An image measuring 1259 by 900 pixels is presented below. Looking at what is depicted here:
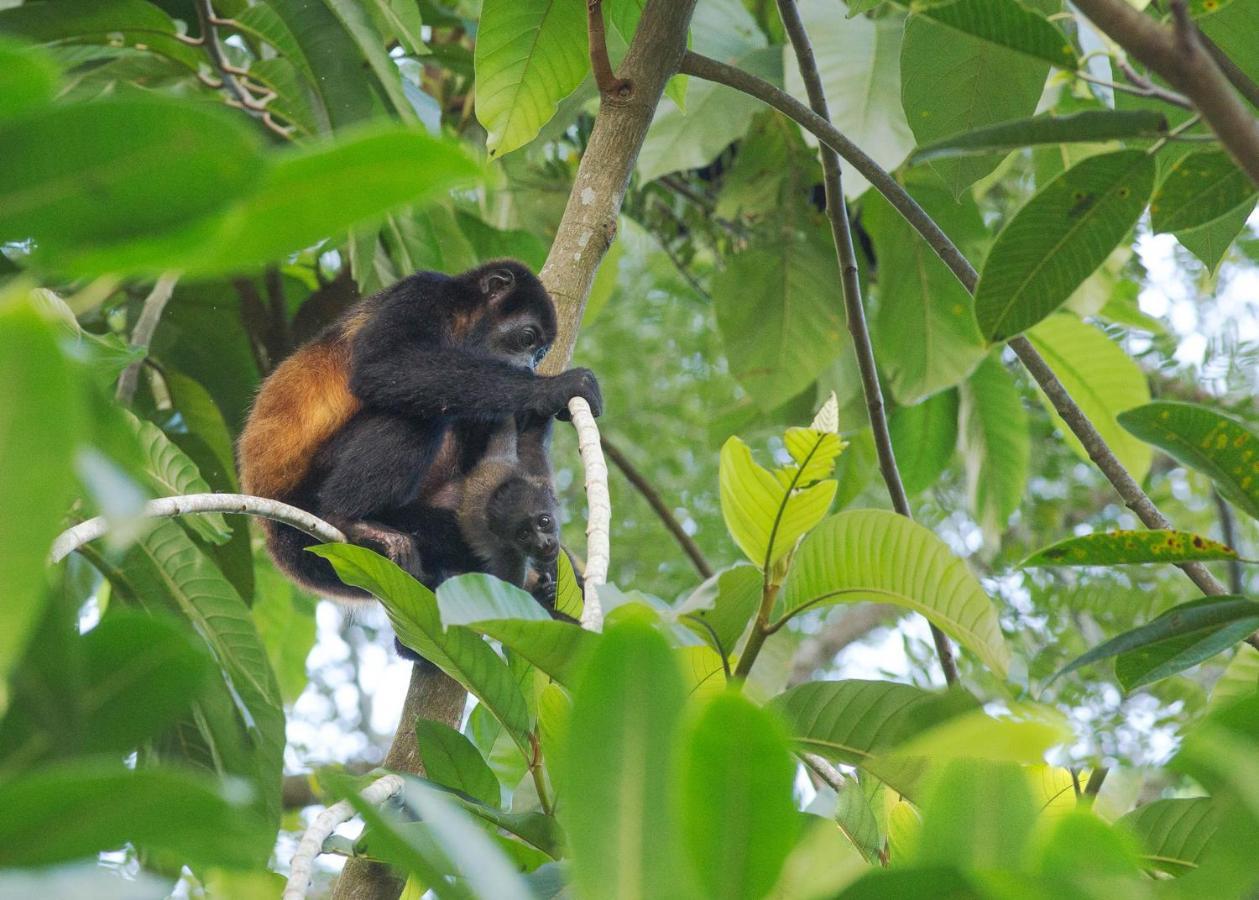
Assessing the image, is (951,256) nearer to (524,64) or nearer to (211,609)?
(524,64)

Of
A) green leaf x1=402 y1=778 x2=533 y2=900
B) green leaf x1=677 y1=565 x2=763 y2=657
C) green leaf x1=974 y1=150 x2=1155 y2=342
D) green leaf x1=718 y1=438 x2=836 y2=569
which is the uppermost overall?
green leaf x1=974 y1=150 x2=1155 y2=342

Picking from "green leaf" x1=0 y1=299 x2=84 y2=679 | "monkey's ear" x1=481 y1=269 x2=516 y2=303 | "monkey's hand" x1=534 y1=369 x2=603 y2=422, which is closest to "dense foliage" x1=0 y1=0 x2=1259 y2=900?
"green leaf" x1=0 y1=299 x2=84 y2=679

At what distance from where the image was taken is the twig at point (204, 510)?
1423mm

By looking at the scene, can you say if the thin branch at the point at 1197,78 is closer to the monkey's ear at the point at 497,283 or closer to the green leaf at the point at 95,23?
the green leaf at the point at 95,23

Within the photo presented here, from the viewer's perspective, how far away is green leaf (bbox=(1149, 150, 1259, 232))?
4.56 ft

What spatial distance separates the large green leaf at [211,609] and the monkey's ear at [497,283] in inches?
52.2

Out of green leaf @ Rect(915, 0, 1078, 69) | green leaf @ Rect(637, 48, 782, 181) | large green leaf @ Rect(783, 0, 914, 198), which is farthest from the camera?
green leaf @ Rect(637, 48, 782, 181)

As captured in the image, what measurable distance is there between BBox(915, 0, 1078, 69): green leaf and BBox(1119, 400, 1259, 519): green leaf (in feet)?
1.21

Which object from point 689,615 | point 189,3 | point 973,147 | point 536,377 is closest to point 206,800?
point 973,147

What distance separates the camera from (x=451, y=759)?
1.71 m

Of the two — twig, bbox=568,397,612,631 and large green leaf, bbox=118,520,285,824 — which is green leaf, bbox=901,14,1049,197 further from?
large green leaf, bbox=118,520,285,824

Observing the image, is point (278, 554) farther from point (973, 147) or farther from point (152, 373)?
point (973, 147)

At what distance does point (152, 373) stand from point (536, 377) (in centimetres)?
145

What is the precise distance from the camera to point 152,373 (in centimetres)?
377
